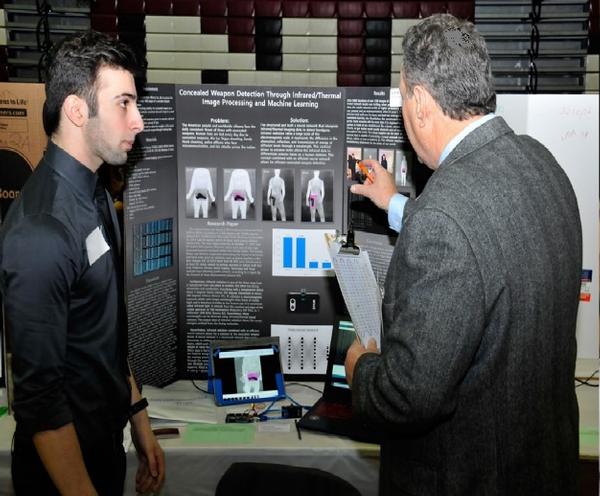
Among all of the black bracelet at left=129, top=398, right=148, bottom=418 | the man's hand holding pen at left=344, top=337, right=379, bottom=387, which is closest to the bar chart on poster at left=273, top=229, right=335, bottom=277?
the black bracelet at left=129, top=398, right=148, bottom=418

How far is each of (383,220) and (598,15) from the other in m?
3.09

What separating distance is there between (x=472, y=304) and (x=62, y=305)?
82 cm

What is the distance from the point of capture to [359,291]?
62.1 inches

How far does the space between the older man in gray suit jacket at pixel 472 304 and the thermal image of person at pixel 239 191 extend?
1.16 meters

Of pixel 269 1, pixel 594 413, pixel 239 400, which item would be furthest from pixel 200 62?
pixel 594 413

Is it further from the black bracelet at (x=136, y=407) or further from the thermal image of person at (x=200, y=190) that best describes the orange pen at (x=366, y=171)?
the black bracelet at (x=136, y=407)

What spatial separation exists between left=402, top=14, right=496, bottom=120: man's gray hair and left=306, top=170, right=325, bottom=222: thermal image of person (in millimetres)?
1153

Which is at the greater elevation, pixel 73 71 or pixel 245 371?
pixel 73 71

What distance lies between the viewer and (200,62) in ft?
15.1

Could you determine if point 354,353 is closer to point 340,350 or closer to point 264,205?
point 340,350

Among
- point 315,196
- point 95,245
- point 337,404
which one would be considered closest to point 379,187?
point 315,196

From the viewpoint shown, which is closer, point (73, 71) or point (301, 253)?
point (73, 71)

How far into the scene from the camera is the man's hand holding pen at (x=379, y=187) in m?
2.12

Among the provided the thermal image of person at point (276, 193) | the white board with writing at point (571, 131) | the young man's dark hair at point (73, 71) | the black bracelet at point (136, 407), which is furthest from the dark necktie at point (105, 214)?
the white board with writing at point (571, 131)
